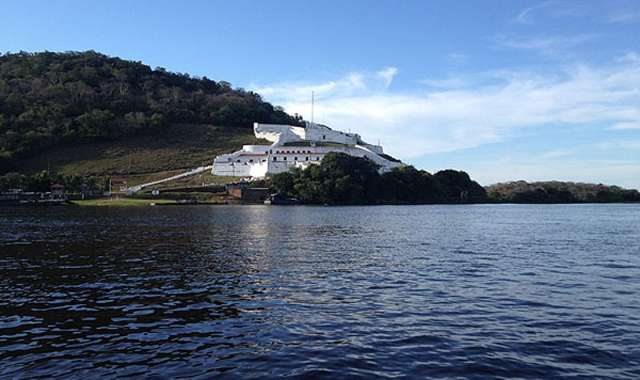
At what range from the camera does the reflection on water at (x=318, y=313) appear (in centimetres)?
1359

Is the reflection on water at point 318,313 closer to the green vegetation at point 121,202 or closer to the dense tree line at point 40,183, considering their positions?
the green vegetation at point 121,202

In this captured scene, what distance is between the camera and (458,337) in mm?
15992

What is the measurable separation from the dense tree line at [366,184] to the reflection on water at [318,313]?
10861 centimetres

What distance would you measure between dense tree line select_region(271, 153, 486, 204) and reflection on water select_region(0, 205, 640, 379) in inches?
4276

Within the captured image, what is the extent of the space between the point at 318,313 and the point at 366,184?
141467 millimetres

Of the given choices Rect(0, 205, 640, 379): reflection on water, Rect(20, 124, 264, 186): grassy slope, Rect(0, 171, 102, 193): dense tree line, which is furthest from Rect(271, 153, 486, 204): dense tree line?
Rect(0, 205, 640, 379): reflection on water

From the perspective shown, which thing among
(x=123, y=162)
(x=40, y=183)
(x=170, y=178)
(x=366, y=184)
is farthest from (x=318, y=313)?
(x=123, y=162)

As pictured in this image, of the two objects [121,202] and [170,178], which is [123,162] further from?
[121,202]

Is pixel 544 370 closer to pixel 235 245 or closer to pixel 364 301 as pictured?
pixel 364 301

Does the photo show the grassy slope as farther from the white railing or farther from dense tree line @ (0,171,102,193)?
dense tree line @ (0,171,102,193)

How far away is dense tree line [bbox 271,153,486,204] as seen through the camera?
148 metres

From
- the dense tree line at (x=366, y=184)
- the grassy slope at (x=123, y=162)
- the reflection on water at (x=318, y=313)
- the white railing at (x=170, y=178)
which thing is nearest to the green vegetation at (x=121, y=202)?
the white railing at (x=170, y=178)

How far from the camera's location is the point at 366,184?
159500mm

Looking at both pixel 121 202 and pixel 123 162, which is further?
pixel 123 162
